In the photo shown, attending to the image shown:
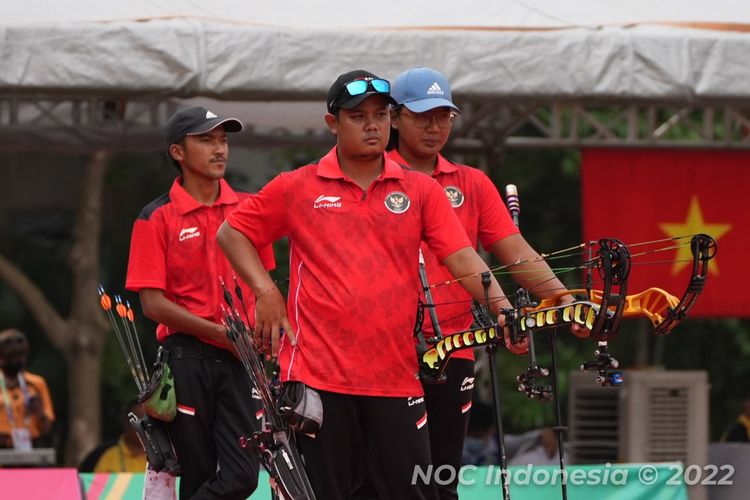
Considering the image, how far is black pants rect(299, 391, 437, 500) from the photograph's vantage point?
5.17m

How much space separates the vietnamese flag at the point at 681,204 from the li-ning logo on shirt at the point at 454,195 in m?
4.10

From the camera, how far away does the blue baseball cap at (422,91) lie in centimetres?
603

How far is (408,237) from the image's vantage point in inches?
208

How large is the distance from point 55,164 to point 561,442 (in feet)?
38.7

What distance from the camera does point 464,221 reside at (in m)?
6.10

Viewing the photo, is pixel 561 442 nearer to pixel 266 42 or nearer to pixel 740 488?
pixel 266 42

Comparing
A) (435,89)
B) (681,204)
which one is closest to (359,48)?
(435,89)

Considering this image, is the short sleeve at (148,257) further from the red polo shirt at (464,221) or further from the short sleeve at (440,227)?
the short sleeve at (440,227)

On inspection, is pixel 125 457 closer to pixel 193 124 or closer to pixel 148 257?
pixel 148 257

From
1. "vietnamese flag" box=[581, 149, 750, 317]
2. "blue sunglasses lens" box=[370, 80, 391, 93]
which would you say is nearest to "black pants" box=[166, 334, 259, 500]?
"blue sunglasses lens" box=[370, 80, 391, 93]

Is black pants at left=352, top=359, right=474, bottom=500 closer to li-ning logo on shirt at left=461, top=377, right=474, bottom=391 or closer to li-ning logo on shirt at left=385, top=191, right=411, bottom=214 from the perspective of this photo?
li-ning logo on shirt at left=461, top=377, right=474, bottom=391

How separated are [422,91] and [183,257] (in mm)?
1318

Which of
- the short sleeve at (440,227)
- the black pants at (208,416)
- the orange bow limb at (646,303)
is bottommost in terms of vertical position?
the black pants at (208,416)

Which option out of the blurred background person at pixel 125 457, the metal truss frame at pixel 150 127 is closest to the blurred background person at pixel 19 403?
the blurred background person at pixel 125 457
